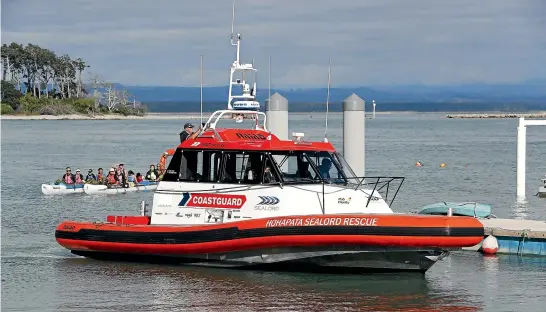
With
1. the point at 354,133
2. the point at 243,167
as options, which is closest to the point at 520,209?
the point at 354,133

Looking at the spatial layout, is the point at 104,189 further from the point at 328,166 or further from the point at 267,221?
the point at 267,221

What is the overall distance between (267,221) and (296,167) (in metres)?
1.41

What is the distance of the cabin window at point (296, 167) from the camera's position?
18359 mm

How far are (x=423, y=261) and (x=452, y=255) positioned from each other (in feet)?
10.6

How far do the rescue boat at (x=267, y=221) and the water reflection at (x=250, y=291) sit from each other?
0.72 feet

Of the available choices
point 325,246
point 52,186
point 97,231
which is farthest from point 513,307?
point 52,186

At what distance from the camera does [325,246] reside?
17188 millimetres

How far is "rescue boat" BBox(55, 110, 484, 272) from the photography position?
16.7m

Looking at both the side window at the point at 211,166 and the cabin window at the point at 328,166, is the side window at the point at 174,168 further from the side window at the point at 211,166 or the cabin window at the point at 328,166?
the cabin window at the point at 328,166

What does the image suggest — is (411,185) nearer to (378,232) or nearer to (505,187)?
(505,187)

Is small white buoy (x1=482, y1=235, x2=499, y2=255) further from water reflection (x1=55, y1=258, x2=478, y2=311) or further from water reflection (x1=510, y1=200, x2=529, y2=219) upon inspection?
water reflection (x1=510, y1=200, x2=529, y2=219)

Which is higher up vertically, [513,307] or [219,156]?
[219,156]

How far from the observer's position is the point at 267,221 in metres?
17.5

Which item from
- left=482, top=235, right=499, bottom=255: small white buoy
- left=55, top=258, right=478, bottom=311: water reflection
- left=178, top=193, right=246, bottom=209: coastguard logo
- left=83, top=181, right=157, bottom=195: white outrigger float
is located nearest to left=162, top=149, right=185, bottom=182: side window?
left=178, top=193, right=246, bottom=209: coastguard logo
